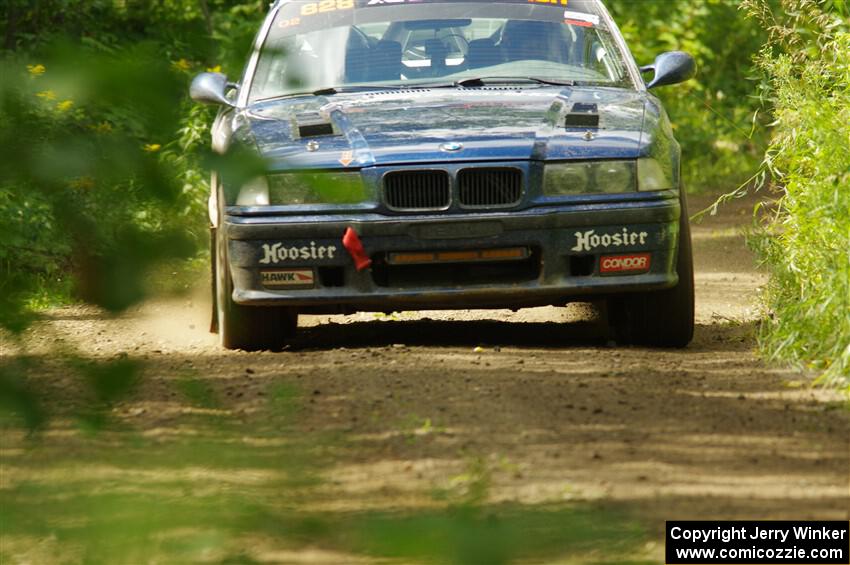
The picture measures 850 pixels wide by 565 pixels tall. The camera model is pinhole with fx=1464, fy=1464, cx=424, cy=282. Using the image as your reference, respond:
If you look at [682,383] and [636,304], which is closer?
[682,383]

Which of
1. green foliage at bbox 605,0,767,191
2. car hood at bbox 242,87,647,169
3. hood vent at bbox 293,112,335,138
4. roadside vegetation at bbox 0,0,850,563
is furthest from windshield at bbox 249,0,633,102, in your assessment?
green foliage at bbox 605,0,767,191

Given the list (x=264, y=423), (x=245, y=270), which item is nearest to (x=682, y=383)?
(x=245, y=270)

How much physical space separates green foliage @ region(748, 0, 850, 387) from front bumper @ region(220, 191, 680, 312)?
60 cm

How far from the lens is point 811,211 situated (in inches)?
245

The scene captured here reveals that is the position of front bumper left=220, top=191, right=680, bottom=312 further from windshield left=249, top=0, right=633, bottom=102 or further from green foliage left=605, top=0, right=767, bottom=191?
green foliage left=605, top=0, right=767, bottom=191

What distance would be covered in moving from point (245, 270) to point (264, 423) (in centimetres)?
392

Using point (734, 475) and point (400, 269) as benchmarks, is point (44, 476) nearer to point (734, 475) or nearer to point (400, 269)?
point (734, 475)

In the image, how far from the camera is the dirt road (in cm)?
233

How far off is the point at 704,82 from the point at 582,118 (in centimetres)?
1364

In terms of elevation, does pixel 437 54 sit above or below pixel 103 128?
below

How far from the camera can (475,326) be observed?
777 cm

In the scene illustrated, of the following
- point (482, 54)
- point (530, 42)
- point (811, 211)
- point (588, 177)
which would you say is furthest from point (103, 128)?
point (530, 42)

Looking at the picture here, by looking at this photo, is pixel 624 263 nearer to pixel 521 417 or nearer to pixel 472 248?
pixel 472 248

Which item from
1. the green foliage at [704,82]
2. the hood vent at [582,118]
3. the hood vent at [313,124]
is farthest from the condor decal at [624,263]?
the green foliage at [704,82]
